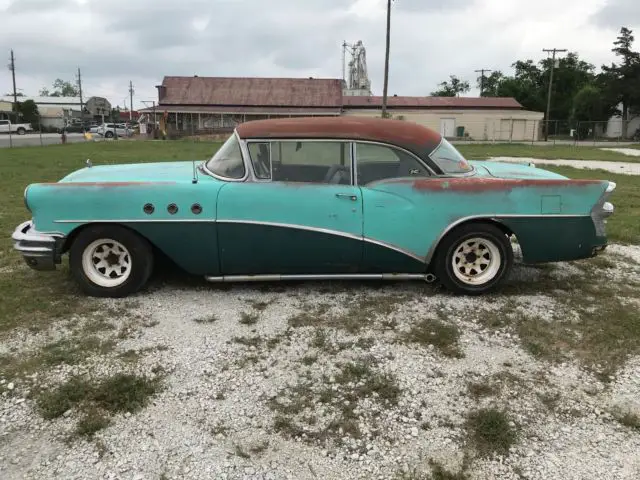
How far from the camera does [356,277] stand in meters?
4.55

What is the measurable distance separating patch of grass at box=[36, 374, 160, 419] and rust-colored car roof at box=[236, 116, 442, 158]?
2319 mm

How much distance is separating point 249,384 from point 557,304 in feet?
9.15

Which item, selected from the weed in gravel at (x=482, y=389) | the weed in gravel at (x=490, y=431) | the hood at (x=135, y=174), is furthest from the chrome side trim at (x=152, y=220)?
the weed in gravel at (x=490, y=431)

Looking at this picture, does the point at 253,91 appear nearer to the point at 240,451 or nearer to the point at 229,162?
the point at 229,162

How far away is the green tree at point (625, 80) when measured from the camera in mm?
55375

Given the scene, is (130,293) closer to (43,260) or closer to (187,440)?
(43,260)

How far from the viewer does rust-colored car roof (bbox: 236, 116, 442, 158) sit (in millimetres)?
4523

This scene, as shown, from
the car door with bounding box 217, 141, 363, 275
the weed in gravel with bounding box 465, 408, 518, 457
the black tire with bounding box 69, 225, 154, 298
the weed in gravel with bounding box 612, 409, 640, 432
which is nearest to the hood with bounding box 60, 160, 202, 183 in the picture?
the black tire with bounding box 69, 225, 154, 298

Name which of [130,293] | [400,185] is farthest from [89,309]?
[400,185]

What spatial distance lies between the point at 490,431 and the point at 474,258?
214cm

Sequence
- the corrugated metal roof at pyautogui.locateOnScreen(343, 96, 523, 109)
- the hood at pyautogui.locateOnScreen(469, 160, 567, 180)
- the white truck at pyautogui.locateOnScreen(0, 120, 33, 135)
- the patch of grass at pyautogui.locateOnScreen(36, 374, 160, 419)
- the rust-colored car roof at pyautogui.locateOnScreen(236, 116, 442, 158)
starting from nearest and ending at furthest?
1. the patch of grass at pyautogui.locateOnScreen(36, 374, 160, 419)
2. the rust-colored car roof at pyautogui.locateOnScreen(236, 116, 442, 158)
3. the hood at pyautogui.locateOnScreen(469, 160, 567, 180)
4. the white truck at pyautogui.locateOnScreen(0, 120, 33, 135)
5. the corrugated metal roof at pyautogui.locateOnScreen(343, 96, 523, 109)

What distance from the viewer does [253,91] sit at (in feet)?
170

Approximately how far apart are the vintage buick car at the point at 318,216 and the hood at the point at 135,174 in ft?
0.14

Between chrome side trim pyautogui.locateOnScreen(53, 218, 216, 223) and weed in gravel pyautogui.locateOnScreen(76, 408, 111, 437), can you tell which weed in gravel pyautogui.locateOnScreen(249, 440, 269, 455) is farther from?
chrome side trim pyautogui.locateOnScreen(53, 218, 216, 223)
